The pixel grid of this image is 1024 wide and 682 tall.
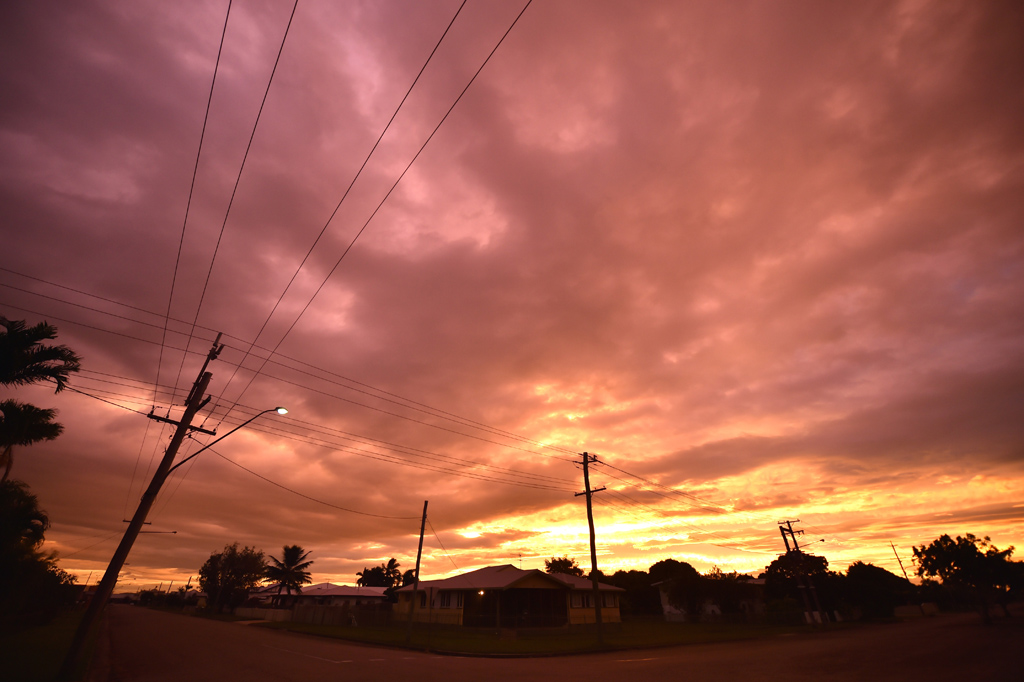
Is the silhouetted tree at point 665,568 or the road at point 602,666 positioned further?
the silhouetted tree at point 665,568

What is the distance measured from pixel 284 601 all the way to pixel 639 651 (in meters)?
91.3

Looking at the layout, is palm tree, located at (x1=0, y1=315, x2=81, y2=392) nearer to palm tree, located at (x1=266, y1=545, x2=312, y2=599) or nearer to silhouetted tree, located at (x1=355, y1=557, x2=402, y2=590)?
palm tree, located at (x1=266, y1=545, x2=312, y2=599)

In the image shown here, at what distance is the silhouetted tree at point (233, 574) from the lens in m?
82.3

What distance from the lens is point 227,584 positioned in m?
83.2

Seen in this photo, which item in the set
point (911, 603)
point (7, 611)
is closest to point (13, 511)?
point (7, 611)

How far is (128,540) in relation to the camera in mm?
15672

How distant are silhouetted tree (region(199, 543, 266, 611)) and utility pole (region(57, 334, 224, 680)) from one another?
7778 centimetres

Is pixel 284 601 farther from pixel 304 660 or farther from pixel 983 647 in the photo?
pixel 983 647

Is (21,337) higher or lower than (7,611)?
higher

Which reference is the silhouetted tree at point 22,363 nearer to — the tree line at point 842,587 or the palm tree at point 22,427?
the palm tree at point 22,427

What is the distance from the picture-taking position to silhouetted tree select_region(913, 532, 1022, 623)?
39.9 meters

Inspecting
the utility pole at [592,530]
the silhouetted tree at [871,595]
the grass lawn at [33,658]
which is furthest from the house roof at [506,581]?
the silhouetted tree at [871,595]

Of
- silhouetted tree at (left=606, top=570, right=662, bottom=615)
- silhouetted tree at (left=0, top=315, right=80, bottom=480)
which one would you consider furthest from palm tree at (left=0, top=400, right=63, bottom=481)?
silhouetted tree at (left=606, top=570, right=662, bottom=615)

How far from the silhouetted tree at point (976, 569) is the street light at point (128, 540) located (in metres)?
58.6
